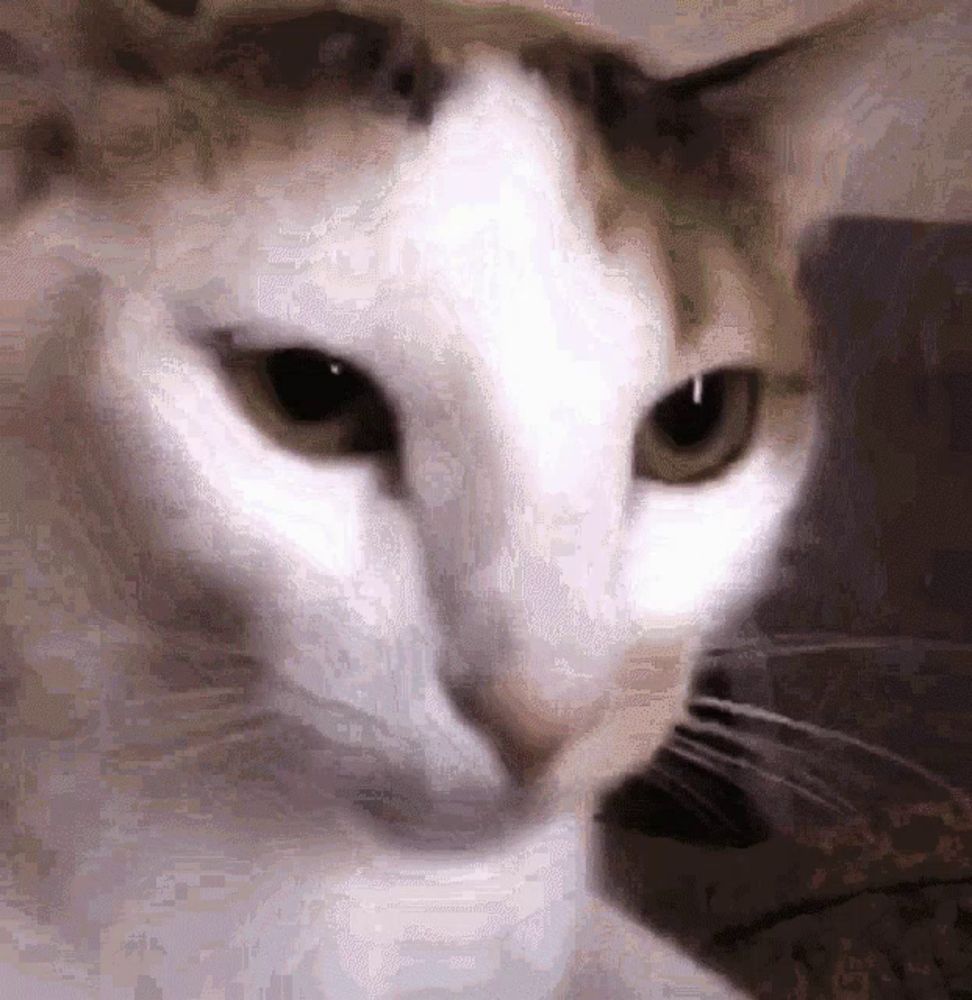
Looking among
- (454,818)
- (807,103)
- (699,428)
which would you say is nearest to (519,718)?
(454,818)

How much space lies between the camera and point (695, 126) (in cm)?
59

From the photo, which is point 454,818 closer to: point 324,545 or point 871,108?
point 324,545

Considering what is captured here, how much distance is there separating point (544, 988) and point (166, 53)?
45 centimetres

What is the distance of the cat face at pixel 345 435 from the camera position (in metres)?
0.50

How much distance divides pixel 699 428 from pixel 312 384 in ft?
0.60

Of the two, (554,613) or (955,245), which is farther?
(955,245)

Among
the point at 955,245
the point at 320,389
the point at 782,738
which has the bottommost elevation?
the point at 782,738

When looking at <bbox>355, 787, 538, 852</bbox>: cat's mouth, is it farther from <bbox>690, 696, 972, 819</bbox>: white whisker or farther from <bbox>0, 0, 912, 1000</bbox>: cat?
<bbox>690, 696, 972, 819</bbox>: white whisker

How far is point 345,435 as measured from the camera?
20.8 inches

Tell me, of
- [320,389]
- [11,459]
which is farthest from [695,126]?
[11,459]

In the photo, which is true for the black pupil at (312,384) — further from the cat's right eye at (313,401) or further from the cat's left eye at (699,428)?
the cat's left eye at (699,428)

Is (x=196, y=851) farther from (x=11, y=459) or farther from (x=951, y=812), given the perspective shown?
(x=951, y=812)

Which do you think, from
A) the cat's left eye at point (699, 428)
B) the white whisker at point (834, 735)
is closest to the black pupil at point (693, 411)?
the cat's left eye at point (699, 428)

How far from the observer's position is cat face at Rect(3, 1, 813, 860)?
0.50 meters
